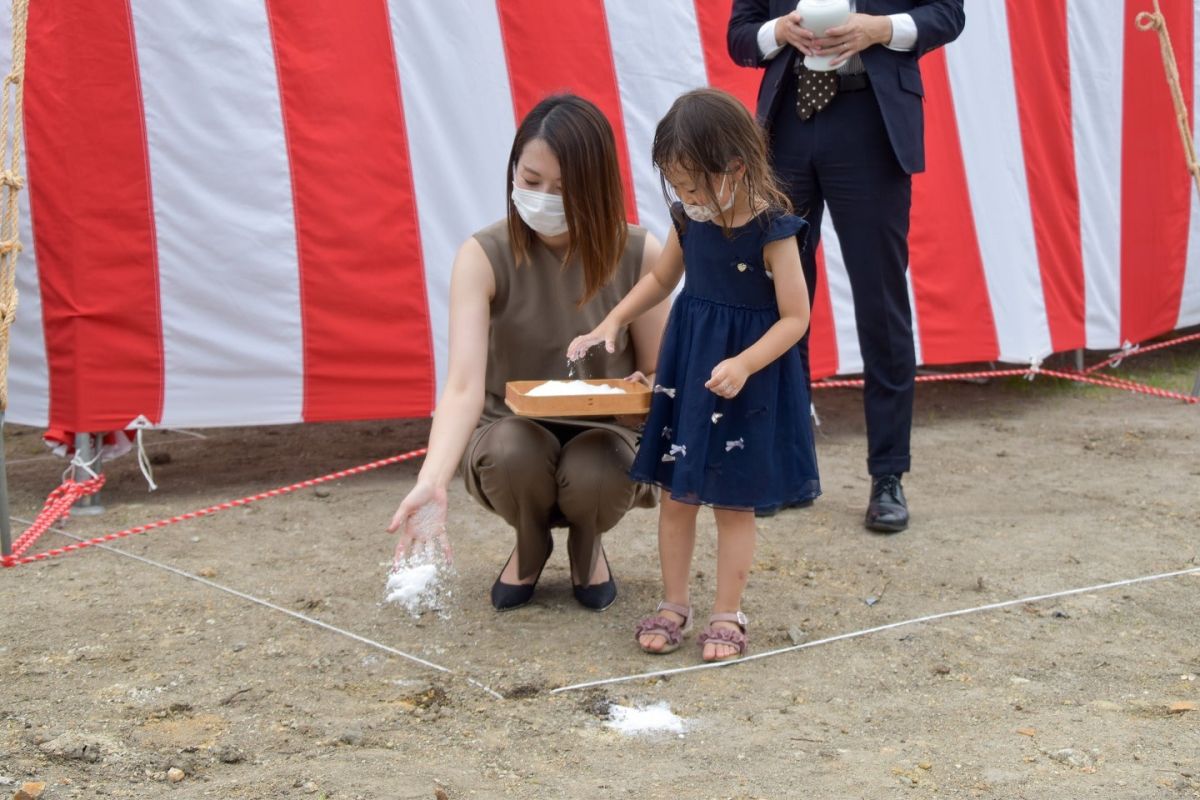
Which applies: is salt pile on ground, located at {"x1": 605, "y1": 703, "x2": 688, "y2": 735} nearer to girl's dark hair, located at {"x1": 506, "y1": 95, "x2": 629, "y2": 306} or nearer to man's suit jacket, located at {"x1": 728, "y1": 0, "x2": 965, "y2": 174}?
girl's dark hair, located at {"x1": 506, "y1": 95, "x2": 629, "y2": 306}

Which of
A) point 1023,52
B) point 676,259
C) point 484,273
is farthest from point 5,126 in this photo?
point 1023,52

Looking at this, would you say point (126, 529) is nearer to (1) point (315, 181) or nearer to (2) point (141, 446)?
(2) point (141, 446)

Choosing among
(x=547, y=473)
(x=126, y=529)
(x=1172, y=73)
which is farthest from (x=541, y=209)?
(x=1172, y=73)

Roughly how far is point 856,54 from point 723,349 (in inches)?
41.3

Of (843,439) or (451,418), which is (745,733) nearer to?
(451,418)

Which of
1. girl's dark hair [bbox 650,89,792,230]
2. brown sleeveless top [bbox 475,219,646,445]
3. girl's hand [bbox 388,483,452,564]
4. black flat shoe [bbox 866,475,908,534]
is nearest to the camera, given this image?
girl's hand [bbox 388,483,452,564]

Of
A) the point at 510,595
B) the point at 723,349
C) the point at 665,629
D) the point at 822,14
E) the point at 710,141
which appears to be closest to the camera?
the point at 710,141

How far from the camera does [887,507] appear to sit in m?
3.13

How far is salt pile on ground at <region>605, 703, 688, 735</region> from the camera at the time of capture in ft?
6.79

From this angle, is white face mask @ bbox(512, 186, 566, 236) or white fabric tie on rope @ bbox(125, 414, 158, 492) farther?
white fabric tie on rope @ bbox(125, 414, 158, 492)

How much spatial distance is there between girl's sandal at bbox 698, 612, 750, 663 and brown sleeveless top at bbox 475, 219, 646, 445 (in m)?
0.38

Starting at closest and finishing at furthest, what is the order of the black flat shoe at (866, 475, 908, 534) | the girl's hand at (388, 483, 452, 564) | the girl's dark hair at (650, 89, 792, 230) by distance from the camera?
the girl's hand at (388, 483, 452, 564), the girl's dark hair at (650, 89, 792, 230), the black flat shoe at (866, 475, 908, 534)

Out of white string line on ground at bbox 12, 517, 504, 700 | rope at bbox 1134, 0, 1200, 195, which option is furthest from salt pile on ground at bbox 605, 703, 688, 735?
rope at bbox 1134, 0, 1200, 195

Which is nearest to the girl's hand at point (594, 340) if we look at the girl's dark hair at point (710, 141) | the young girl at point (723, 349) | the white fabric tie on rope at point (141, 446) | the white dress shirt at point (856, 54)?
the young girl at point (723, 349)
